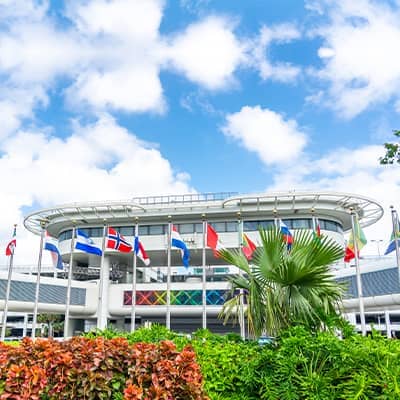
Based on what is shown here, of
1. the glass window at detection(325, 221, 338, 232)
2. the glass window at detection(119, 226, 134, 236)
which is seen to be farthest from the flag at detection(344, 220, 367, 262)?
the glass window at detection(119, 226, 134, 236)

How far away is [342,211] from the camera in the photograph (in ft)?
112

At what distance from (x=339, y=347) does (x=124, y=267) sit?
3737 centimetres

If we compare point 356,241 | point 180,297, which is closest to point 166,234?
point 180,297

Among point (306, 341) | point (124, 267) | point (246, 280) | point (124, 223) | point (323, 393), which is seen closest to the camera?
point (323, 393)

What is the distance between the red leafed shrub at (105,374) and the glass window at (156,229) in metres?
31.6

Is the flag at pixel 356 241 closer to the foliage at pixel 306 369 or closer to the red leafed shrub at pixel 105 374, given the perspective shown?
the foliage at pixel 306 369

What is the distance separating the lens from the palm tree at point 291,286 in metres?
6.33

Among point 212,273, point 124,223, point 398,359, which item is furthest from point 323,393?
point 212,273

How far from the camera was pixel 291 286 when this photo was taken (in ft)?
21.5

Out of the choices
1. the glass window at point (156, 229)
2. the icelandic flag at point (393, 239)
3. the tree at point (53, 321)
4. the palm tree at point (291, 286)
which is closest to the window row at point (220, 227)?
the glass window at point (156, 229)

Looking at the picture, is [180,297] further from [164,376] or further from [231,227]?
[164,376]

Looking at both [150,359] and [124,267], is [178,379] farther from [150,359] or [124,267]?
[124,267]

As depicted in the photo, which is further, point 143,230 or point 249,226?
point 143,230

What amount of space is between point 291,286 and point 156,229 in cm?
2974
